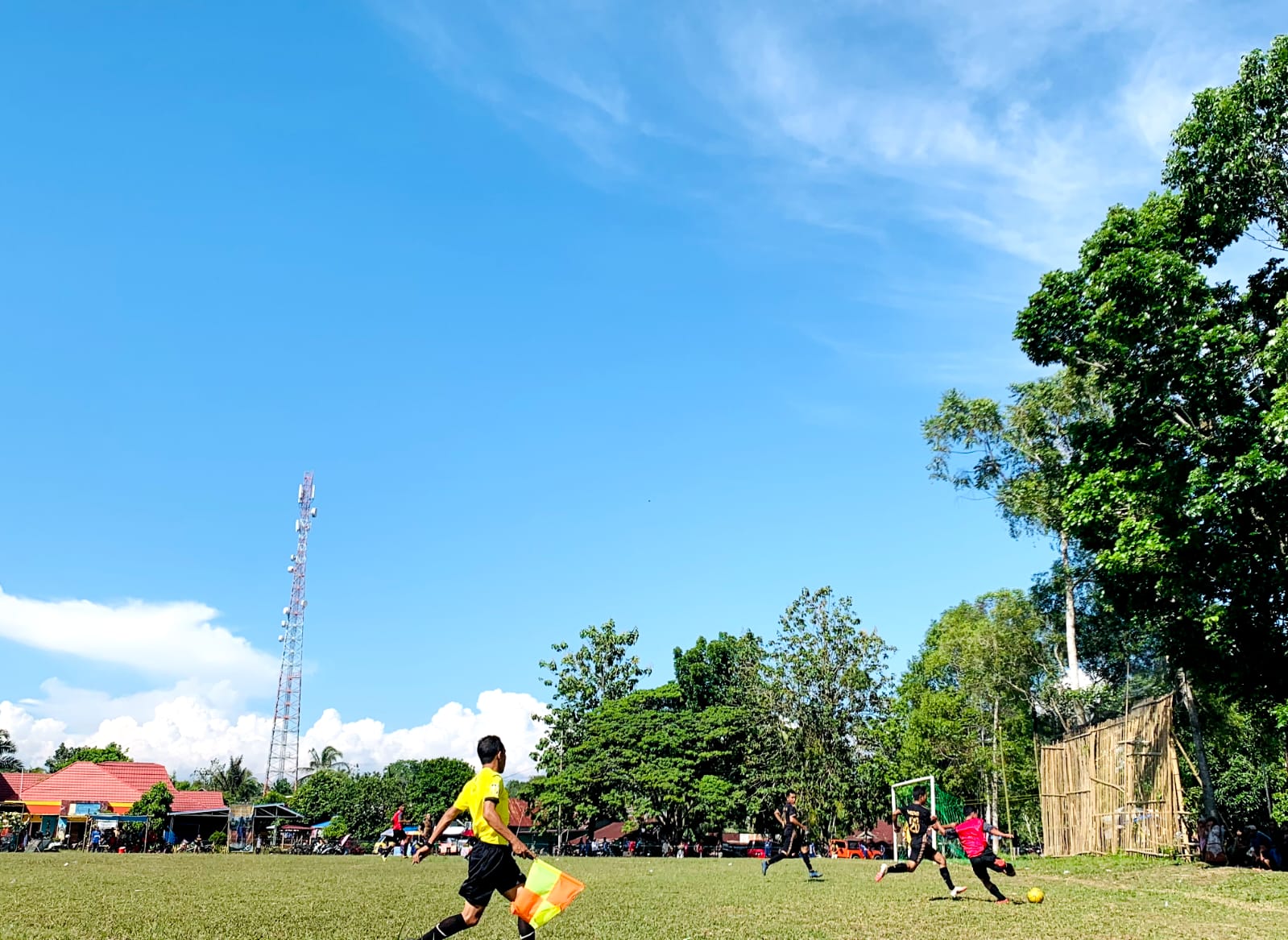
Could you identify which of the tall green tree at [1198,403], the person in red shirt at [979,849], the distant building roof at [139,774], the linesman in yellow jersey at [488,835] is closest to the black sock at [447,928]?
the linesman in yellow jersey at [488,835]

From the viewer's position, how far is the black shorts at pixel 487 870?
29.9ft

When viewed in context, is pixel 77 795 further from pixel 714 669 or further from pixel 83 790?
pixel 714 669

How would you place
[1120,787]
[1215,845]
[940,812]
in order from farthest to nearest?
1. [940,812]
2. [1120,787]
3. [1215,845]

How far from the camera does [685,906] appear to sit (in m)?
17.1

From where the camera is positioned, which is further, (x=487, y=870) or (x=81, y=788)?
(x=81, y=788)

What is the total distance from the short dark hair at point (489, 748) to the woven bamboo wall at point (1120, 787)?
965 inches

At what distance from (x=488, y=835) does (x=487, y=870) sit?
1.06 feet

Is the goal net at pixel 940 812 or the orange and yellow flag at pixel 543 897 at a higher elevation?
the orange and yellow flag at pixel 543 897

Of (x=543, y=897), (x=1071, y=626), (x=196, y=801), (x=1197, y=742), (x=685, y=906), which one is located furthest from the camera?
(x=196, y=801)

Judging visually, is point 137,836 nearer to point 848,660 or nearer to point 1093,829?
point 848,660

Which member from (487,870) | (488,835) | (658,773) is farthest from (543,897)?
(658,773)

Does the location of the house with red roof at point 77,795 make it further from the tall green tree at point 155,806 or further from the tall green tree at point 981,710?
the tall green tree at point 981,710

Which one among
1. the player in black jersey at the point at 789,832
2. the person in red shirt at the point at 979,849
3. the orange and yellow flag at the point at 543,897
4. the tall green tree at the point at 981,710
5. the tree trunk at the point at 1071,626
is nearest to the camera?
the orange and yellow flag at the point at 543,897

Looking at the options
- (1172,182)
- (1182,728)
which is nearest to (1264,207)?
(1172,182)
